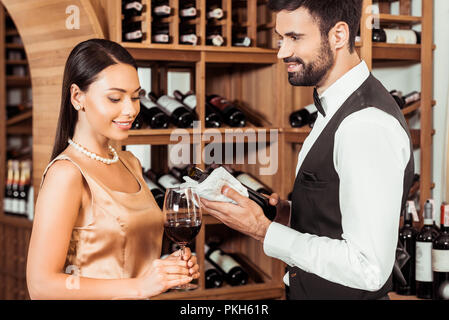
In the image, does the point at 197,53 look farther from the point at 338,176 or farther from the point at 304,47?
the point at 338,176

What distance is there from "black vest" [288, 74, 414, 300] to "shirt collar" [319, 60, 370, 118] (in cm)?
2

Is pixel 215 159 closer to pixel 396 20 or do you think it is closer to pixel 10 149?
pixel 396 20

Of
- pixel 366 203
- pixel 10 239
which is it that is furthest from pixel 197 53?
pixel 10 239

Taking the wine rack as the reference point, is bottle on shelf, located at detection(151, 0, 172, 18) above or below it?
above

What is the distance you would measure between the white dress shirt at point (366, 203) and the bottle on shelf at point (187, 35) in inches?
57.7

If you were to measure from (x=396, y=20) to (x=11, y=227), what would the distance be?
9.99 feet

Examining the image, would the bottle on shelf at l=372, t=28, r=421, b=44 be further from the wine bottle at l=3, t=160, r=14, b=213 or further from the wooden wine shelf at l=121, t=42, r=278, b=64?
the wine bottle at l=3, t=160, r=14, b=213

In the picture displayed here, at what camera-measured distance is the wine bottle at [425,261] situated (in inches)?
106

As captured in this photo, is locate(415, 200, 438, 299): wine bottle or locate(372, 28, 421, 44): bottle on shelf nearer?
→ locate(415, 200, 438, 299): wine bottle

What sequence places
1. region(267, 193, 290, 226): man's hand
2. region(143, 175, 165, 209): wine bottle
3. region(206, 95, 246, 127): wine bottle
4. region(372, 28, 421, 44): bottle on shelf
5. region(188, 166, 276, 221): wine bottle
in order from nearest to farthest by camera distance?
1. region(188, 166, 276, 221): wine bottle
2. region(267, 193, 290, 226): man's hand
3. region(143, 175, 165, 209): wine bottle
4. region(372, 28, 421, 44): bottle on shelf
5. region(206, 95, 246, 127): wine bottle

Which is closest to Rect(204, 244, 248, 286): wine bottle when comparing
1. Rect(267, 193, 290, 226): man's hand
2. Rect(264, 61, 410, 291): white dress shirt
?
Rect(267, 193, 290, 226): man's hand

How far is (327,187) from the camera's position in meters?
1.68

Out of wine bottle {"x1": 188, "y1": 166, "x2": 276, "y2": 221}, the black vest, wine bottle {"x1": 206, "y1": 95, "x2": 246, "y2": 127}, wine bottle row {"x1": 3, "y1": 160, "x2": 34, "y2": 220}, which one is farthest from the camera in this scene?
wine bottle row {"x1": 3, "y1": 160, "x2": 34, "y2": 220}

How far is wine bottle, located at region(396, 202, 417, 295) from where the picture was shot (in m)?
2.77
